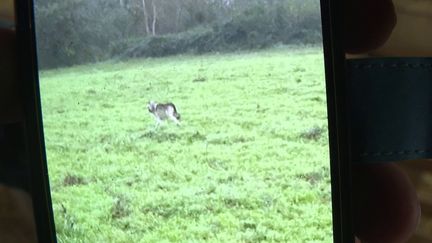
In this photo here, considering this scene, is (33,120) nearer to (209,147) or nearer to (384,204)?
(209,147)

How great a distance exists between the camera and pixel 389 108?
29 centimetres

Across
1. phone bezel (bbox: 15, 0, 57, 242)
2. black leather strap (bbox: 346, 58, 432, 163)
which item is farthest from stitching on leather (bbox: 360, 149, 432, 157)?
phone bezel (bbox: 15, 0, 57, 242)

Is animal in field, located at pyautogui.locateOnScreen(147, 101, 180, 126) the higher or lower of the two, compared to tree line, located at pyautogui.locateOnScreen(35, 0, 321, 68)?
lower

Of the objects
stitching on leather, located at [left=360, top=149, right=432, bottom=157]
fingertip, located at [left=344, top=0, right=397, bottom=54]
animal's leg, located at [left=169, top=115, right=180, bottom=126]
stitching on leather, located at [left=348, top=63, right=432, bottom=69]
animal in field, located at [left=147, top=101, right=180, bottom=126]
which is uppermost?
fingertip, located at [left=344, top=0, right=397, bottom=54]

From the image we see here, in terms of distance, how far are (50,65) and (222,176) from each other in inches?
4.2

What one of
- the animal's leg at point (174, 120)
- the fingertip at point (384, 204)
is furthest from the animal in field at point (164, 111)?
the fingertip at point (384, 204)

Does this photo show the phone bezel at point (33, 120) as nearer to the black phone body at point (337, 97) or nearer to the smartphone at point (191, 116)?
the smartphone at point (191, 116)

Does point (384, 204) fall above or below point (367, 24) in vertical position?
below

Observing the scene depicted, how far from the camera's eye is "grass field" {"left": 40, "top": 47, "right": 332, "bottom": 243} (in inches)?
10.9

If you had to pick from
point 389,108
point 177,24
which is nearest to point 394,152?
point 389,108

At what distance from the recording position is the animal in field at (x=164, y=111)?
10.9 inches

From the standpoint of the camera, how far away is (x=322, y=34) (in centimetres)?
27

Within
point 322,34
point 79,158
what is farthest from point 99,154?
point 322,34

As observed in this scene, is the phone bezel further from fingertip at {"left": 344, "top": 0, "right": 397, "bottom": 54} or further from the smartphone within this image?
fingertip at {"left": 344, "top": 0, "right": 397, "bottom": 54}
